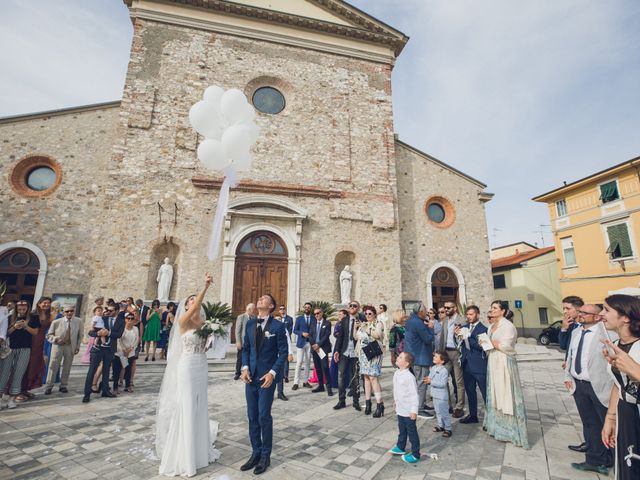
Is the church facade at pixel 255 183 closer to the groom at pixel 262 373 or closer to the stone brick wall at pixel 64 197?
the stone brick wall at pixel 64 197

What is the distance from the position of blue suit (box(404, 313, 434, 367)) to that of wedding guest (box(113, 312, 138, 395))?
5501 millimetres

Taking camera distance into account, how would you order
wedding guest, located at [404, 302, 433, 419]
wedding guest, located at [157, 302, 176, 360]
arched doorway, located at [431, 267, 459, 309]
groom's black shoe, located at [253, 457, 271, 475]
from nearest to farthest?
groom's black shoe, located at [253, 457, 271, 475]
wedding guest, located at [404, 302, 433, 419]
wedding guest, located at [157, 302, 176, 360]
arched doorway, located at [431, 267, 459, 309]

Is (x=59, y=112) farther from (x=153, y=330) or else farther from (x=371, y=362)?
(x=371, y=362)

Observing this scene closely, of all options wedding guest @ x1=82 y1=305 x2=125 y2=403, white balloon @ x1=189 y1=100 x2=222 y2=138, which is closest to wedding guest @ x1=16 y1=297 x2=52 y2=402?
wedding guest @ x1=82 y1=305 x2=125 y2=403

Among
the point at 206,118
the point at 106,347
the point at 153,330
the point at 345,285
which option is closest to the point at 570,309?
the point at 206,118

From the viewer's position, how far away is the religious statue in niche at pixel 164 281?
432 inches

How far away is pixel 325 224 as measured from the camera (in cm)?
1321

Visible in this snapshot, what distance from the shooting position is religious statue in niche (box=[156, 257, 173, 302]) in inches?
432

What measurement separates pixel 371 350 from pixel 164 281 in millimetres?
8233

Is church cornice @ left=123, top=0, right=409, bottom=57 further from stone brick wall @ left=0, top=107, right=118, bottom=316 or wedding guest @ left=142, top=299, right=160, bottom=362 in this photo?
wedding guest @ left=142, top=299, right=160, bottom=362

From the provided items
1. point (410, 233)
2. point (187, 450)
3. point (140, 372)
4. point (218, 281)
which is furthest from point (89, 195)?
point (410, 233)

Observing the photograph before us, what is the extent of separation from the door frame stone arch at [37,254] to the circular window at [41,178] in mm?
2027

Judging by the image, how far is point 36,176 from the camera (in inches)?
466

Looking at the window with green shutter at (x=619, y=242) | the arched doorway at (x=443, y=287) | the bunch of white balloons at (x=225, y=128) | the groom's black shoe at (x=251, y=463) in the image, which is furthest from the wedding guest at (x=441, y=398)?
the window with green shutter at (x=619, y=242)
